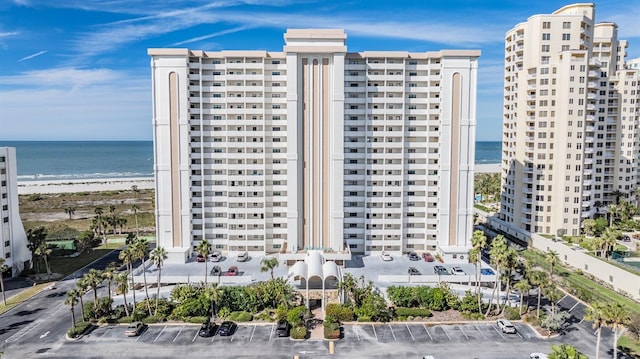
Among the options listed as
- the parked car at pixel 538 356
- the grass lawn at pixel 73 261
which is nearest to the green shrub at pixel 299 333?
the parked car at pixel 538 356

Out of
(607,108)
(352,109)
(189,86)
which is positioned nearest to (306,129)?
(352,109)

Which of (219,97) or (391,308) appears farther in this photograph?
(219,97)

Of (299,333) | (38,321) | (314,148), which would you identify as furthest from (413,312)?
(38,321)

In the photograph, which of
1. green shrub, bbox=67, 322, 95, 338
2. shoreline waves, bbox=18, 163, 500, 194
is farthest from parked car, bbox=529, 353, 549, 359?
shoreline waves, bbox=18, 163, 500, 194

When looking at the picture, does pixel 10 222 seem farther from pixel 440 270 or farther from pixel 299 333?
pixel 440 270

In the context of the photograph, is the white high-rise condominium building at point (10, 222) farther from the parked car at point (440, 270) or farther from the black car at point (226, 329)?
the parked car at point (440, 270)

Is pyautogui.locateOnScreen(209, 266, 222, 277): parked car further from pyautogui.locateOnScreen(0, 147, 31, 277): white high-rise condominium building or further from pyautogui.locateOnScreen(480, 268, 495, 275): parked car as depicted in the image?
pyautogui.locateOnScreen(480, 268, 495, 275): parked car

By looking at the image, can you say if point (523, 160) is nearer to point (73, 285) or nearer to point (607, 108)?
point (607, 108)
